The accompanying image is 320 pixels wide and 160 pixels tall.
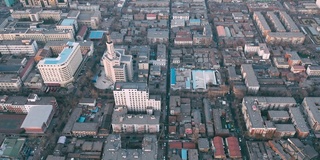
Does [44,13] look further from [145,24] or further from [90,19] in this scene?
[145,24]

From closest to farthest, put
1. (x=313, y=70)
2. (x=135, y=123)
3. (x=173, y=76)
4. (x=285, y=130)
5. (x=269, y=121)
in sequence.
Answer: (x=285, y=130) → (x=135, y=123) → (x=269, y=121) → (x=313, y=70) → (x=173, y=76)

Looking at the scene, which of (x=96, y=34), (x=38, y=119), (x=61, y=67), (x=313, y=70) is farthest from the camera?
(x=96, y=34)

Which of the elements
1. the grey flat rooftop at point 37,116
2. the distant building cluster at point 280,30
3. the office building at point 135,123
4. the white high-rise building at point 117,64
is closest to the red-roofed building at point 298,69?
the distant building cluster at point 280,30

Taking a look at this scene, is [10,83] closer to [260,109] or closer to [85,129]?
[85,129]

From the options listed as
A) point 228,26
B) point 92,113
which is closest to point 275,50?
point 228,26

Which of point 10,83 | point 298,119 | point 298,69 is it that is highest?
point 10,83

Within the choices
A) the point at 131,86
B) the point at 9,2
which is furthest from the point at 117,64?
the point at 9,2

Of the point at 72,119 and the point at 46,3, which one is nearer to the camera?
the point at 72,119
